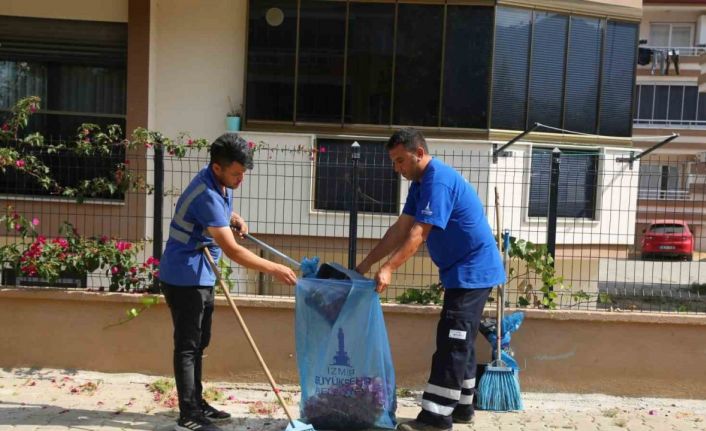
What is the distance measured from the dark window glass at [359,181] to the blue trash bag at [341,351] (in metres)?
1.74

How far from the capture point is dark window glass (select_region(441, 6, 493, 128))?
30.1 ft

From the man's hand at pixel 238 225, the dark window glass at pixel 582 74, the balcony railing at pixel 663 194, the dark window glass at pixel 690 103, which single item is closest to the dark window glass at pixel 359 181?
the man's hand at pixel 238 225

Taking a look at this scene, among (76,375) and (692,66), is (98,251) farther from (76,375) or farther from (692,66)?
(692,66)

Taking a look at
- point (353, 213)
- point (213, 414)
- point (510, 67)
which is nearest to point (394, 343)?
point (353, 213)

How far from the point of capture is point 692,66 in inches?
1019

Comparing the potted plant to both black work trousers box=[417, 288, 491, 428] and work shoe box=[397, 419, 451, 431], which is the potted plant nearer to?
black work trousers box=[417, 288, 491, 428]

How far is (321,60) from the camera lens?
9297 millimetres

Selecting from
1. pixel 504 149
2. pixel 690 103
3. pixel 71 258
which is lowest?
pixel 71 258

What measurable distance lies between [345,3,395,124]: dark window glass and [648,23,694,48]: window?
20.9 meters

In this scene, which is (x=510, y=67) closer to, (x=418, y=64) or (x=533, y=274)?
(x=418, y=64)

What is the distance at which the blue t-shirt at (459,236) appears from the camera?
4.23 meters

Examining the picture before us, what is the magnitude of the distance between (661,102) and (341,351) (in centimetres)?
2490

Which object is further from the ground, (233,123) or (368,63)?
(368,63)

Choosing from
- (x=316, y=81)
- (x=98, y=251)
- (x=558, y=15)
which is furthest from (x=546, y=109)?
(x=98, y=251)
